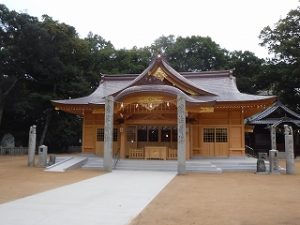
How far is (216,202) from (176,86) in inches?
551

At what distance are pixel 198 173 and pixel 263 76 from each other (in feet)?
85.8

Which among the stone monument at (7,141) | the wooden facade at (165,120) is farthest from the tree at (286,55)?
the stone monument at (7,141)

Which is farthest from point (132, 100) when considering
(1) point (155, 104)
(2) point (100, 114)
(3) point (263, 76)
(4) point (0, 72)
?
(3) point (263, 76)

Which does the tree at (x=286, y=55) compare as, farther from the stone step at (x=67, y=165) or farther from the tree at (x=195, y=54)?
the stone step at (x=67, y=165)

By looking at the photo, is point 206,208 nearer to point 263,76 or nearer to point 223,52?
point 263,76

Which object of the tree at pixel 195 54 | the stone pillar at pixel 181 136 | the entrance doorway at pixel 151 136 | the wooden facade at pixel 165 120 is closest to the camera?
the stone pillar at pixel 181 136

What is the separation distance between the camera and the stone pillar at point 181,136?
16484 millimetres

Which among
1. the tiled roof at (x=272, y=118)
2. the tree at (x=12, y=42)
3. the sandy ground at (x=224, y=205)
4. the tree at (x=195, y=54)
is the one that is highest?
the tree at (x=195, y=54)

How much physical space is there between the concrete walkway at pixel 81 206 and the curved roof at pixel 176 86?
8547mm

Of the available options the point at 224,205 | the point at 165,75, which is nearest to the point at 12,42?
the point at 165,75

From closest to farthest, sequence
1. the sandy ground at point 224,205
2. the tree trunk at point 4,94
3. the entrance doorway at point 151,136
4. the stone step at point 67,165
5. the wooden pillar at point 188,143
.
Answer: the sandy ground at point 224,205 < the stone step at point 67,165 < the wooden pillar at point 188,143 < the entrance doorway at point 151,136 < the tree trunk at point 4,94

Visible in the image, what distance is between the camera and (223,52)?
5331 centimetres

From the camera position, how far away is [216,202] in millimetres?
9000

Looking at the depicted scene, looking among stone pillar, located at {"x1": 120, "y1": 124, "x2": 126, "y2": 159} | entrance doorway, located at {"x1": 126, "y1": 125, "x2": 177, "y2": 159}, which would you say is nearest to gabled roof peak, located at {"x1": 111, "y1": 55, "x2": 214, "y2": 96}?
entrance doorway, located at {"x1": 126, "y1": 125, "x2": 177, "y2": 159}
